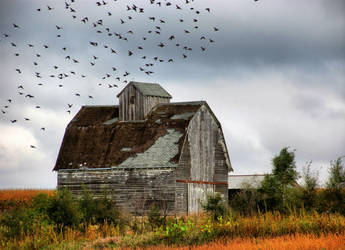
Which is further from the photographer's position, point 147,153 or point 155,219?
point 147,153

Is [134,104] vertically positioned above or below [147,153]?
above

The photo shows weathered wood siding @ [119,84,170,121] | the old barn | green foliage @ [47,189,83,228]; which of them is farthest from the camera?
weathered wood siding @ [119,84,170,121]

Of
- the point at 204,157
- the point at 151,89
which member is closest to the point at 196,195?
the point at 204,157

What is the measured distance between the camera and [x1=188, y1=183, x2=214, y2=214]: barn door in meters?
39.3

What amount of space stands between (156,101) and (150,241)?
89.7ft

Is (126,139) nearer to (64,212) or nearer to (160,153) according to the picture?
(160,153)

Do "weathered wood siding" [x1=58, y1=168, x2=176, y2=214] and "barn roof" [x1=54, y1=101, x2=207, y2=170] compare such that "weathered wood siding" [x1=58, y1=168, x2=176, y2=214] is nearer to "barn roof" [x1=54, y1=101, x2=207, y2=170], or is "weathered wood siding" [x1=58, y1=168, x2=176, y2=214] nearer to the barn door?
"barn roof" [x1=54, y1=101, x2=207, y2=170]

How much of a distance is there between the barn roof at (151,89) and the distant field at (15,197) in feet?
35.6

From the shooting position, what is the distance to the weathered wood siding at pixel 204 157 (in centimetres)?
4016

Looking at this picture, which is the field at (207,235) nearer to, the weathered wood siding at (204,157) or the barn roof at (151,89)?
the weathered wood siding at (204,157)

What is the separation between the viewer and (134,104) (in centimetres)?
4384

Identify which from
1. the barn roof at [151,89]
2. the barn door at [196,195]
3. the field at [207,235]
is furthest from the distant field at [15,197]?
the field at [207,235]

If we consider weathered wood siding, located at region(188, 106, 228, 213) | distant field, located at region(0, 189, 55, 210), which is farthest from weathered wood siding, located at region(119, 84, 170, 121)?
distant field, located at region(0, 189, 55, 210)

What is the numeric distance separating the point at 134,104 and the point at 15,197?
41.0 feet
